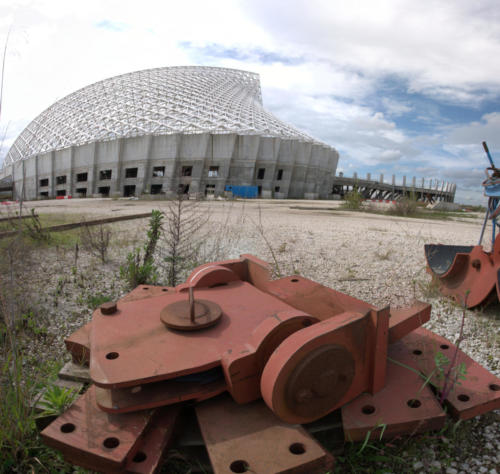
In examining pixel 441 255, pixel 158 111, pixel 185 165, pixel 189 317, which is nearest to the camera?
pixel 189 317

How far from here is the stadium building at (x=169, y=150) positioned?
3491 centimetres

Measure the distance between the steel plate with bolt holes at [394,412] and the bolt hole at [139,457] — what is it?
0.84 metres

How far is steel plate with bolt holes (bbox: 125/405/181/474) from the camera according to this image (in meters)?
1.20

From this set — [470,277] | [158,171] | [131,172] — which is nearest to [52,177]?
[131,172]

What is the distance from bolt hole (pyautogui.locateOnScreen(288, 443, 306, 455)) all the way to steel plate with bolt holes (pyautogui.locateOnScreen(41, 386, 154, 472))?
22.8 inches

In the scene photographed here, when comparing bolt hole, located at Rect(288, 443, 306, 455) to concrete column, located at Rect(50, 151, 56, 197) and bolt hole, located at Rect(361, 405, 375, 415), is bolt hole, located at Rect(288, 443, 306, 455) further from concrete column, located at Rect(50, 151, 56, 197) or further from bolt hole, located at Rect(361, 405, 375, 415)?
concrete column, located at Rect(50, 151, 56, 197)

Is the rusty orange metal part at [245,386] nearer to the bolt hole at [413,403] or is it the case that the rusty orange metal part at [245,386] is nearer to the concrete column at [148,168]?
the bolt hole at [413,403]

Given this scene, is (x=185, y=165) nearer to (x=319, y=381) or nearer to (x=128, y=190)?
(x=128, y=190)

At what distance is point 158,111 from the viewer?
4034cm

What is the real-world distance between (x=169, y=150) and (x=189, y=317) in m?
→ 35.7

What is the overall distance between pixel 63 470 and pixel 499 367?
2589 millimetres

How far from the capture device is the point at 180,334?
63.2 inches

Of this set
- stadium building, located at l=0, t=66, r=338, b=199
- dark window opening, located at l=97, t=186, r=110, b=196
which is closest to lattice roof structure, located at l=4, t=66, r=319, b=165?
stadium building, located at l=0, t=66, r=338, b=199

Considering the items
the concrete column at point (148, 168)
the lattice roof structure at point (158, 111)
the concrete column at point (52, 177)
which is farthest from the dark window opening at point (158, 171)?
the concrete column at point (52, 177)
